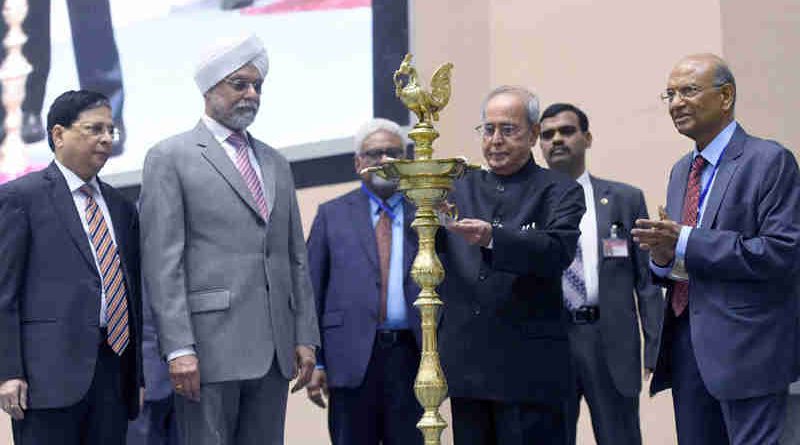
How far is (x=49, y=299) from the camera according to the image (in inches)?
159

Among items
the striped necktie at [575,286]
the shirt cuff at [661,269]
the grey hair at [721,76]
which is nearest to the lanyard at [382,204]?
the striped necktie at [575,286]

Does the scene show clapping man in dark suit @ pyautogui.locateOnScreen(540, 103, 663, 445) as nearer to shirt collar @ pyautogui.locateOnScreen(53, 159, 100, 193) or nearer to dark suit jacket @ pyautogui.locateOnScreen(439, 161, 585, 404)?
dark suit jacket @ pyautogui.locateOnScreen(439, 161, 585, 404)

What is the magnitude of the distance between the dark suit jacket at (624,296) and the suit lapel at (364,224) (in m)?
0.82

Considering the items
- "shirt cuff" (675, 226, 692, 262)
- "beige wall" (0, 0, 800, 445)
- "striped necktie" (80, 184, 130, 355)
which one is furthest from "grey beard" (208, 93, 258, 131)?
"beige wall" (0, 0, 800, 445)

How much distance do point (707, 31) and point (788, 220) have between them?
2.20 metres

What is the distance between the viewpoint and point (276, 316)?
4.19m

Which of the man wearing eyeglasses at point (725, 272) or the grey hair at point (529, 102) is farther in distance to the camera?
the grey hair at point (529, 102)

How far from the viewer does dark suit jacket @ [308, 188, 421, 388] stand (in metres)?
4.89

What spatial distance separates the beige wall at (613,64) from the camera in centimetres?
579

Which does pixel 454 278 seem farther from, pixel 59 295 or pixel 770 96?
pixel 770 96

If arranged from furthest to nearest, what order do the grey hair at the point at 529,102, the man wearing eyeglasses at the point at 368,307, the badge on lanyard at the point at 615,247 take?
the badge on lanyard at the point at 615,247
the man wearing eyeglasses at the point at 368,307
the grey hair at the point at 529,102

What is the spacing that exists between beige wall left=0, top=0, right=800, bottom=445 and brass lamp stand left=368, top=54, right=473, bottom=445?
7.93 feet

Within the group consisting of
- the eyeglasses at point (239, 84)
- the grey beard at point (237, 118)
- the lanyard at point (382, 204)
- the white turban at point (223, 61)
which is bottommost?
the lanyard at point (382, 204)

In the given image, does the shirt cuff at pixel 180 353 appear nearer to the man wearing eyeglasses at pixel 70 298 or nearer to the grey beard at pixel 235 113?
the man wearing eyeglasses at pixel 70 298
